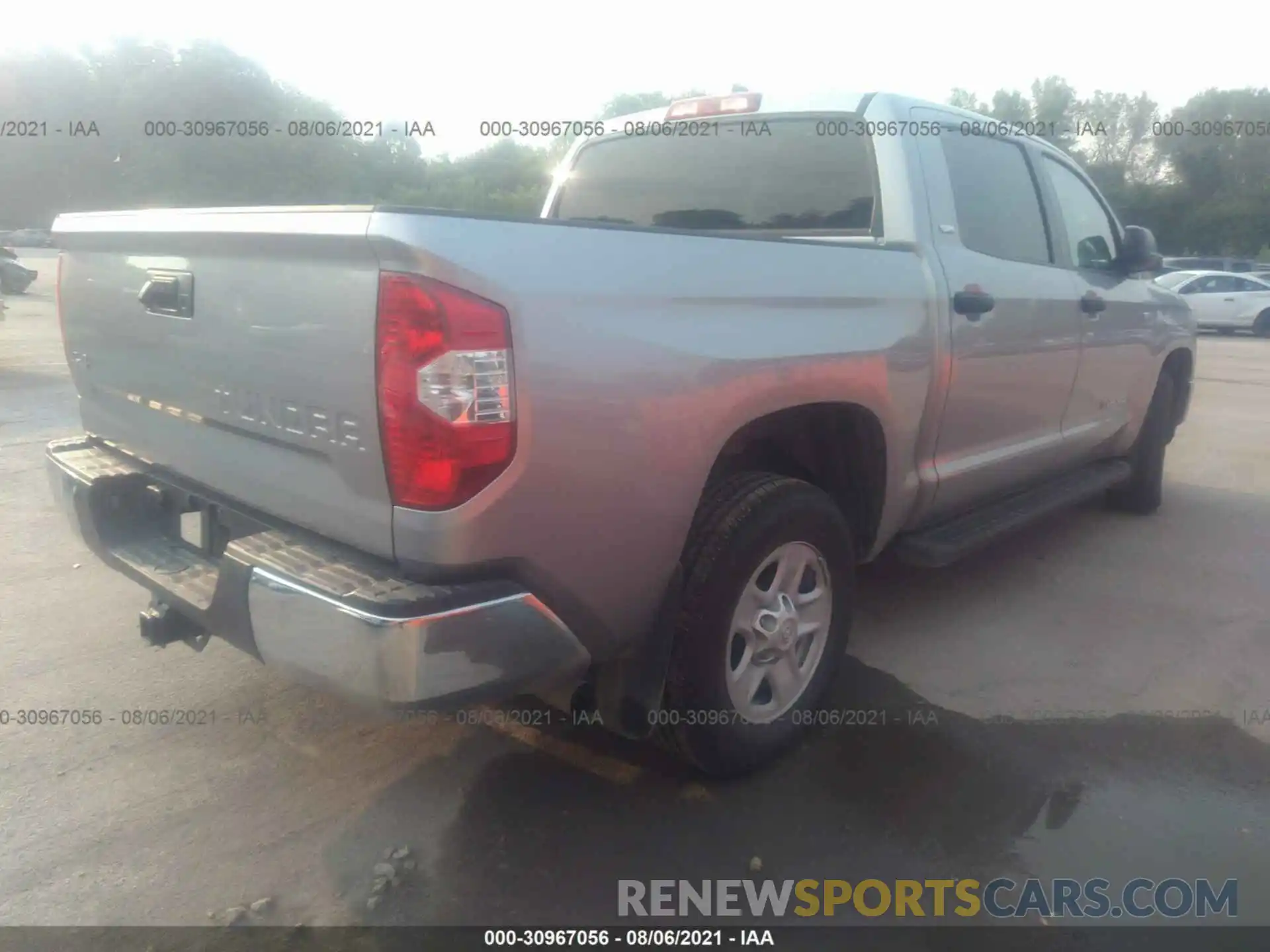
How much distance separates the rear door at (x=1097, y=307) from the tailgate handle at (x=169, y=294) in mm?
3502

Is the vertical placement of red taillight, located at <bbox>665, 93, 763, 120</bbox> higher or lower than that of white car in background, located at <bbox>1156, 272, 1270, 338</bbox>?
higher

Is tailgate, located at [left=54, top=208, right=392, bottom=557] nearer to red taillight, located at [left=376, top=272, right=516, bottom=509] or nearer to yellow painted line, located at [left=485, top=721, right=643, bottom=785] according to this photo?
red taillight, located at [left=376, top=272, right=516, bottom=509]

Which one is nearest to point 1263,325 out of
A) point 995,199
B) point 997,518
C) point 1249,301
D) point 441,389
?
point 1249,301

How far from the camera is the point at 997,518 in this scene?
387 centimetres

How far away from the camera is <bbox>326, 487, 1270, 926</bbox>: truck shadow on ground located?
243cm

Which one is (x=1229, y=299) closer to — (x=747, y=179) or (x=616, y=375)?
(x=747, y=179)

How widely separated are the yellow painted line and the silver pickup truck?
11.4 inches

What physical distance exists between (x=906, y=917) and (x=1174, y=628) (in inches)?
90.9

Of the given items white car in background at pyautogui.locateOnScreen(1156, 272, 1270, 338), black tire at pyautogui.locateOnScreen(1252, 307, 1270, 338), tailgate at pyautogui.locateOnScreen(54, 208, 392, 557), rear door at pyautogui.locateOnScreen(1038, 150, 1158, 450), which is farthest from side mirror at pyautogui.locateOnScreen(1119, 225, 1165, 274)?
black tire at pyautogui.locateOnScreen(1252, 307, 1270, 338)

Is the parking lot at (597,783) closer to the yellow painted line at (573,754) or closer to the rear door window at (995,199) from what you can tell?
the yellow painted line at (573,754)

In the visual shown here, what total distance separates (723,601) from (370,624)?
97cm

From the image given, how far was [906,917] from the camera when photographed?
2.35m

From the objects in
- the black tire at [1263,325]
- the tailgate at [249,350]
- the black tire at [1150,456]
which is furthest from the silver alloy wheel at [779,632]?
the black tire at [1263,325]

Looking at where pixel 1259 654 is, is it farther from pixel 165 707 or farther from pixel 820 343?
pixel 165 707
